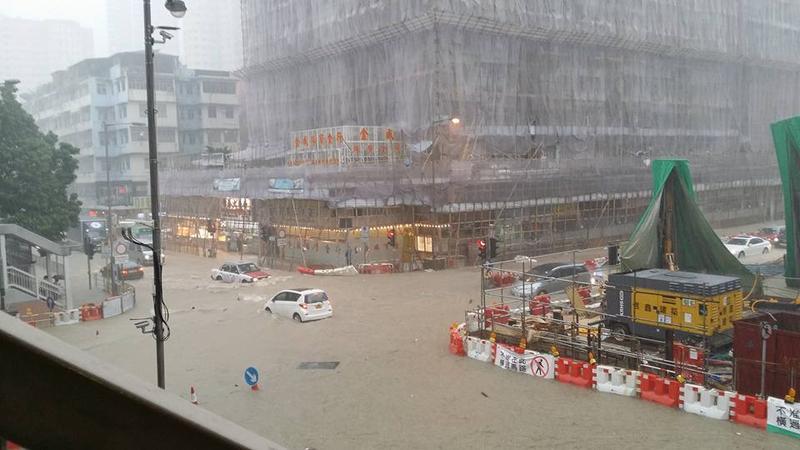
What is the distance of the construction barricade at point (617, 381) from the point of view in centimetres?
1288

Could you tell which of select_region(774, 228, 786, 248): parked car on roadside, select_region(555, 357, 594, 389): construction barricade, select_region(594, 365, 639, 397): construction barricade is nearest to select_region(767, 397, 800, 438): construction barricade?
select_region(594, 365, 639, 397): construction barricade

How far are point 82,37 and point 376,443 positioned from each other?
15545 centimetres

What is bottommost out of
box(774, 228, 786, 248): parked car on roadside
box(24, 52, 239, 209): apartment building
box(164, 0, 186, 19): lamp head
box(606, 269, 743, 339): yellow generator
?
box(774, 228, 786, 248): parked car on roadside

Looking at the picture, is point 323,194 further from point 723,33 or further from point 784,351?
point 723,33

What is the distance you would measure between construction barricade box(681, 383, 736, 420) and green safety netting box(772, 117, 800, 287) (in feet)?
38.2

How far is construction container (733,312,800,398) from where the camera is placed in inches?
460

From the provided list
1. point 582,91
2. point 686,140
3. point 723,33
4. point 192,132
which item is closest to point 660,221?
point 582,91

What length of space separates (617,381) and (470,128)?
23176 mm

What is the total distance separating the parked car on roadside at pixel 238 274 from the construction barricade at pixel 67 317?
27.7 feet

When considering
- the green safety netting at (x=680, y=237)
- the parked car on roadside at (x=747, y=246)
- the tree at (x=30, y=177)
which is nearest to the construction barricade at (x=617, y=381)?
Answer: the green safety netting at (x=680, y=237)

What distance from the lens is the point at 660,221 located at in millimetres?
19438

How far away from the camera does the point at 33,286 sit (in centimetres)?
2294

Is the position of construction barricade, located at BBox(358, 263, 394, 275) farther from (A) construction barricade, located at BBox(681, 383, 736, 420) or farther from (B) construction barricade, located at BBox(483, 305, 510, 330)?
(A) construction barricade, located at BBox(681, 383, 736, 420)

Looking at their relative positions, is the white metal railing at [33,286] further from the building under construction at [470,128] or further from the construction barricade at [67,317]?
the building under construction at [470,128]
